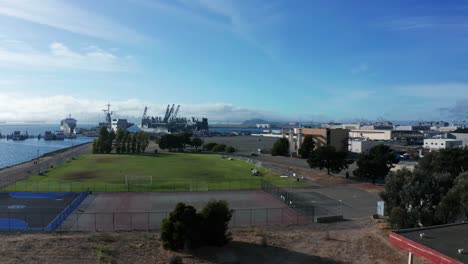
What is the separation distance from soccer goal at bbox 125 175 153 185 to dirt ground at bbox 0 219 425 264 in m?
24.9

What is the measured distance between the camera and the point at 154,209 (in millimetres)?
34594

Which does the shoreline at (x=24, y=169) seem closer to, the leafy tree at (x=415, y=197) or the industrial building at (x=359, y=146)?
the leafy tree at (x=415, y=197)

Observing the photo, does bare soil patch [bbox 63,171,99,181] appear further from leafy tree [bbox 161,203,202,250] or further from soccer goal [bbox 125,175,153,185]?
leafy tree [bbox 161,203,202,250]

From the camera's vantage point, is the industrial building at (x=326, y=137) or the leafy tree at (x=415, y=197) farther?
the industrial building at (x=326, y=137)

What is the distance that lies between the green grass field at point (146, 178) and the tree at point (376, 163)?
8967 mm

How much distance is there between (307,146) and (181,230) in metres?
70.7

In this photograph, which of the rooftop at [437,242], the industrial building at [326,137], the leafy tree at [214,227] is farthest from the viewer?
the industrial building at [326,137]

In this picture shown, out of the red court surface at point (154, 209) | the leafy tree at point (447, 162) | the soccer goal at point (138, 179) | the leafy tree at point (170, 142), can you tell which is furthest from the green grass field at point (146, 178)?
the leafy tree at point (170, 142)

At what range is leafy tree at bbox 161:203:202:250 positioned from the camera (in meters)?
21.7

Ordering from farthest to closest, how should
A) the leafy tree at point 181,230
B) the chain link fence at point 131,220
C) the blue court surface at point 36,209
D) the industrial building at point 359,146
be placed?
the industrial building at point 359,146 < the blue court surface at point 36,209 < the chain link fence at point 131,220 < the leafy tree at point 181,230

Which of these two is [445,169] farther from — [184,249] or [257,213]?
[184,249]

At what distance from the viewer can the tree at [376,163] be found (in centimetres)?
5034

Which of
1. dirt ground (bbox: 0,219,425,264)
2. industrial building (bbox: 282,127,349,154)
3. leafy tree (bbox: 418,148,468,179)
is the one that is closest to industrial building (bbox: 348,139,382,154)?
industrial building (bbox: 282,127,349,154)

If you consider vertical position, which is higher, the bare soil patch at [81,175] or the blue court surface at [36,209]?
the bare soil patch at [81,175]
